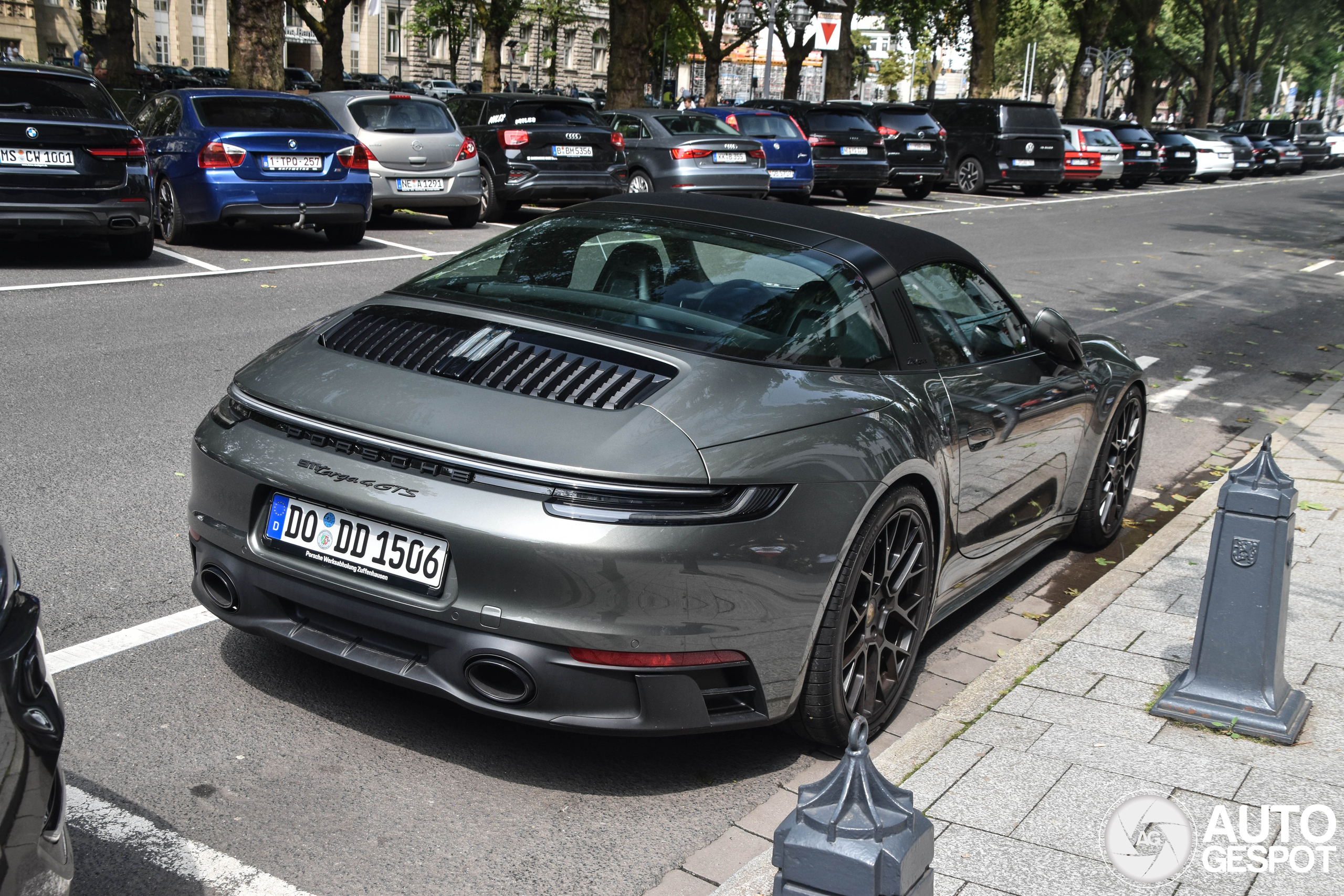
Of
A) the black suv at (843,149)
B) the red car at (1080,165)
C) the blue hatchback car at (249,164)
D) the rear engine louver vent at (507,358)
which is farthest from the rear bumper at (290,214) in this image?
the red car at (1080,165)

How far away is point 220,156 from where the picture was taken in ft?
40.1

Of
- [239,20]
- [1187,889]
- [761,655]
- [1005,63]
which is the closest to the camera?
[1187,889]

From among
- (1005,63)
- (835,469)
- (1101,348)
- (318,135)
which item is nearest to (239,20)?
(318,135)

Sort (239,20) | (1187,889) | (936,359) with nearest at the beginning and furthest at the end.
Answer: (1187,889), (936,359), (239,20)

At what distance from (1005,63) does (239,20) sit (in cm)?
10124

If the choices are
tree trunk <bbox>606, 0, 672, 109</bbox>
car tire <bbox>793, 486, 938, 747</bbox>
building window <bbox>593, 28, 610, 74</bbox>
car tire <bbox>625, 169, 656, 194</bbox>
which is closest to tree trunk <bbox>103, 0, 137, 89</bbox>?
tree trunk <bbox>606, 0, 672, 109</bbox>

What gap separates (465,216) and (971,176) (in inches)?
639

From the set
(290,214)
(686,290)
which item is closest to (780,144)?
(290,214)

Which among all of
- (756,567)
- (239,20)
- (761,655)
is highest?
(239,20)

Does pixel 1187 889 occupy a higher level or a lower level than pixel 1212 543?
lower

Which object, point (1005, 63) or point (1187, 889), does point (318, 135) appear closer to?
point (1187, 889)

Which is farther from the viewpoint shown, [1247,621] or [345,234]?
[345,234]

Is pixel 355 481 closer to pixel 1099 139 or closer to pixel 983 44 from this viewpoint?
pixel 1099 139

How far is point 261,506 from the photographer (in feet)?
10.8
